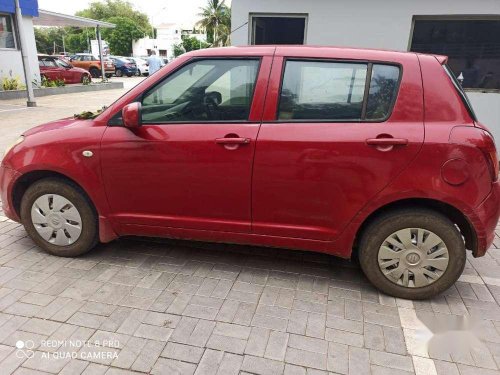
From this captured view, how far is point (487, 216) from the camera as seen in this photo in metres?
2.78

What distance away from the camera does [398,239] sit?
113 inches

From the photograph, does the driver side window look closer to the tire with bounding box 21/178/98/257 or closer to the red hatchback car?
the red hatchback car

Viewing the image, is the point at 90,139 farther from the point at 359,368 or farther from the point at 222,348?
the point at 359,368

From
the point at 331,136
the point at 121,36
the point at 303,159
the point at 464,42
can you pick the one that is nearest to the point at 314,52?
the point at 331,136

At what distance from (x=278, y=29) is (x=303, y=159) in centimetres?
463

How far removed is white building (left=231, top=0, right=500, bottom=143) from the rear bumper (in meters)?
4.15

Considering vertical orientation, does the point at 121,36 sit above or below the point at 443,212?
above

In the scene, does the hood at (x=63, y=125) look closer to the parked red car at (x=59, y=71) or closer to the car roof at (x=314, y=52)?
the car roof at (x=314, y=52)

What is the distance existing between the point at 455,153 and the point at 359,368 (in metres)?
1.51

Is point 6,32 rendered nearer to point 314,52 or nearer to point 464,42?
point 464,42

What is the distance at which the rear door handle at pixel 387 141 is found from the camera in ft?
8.85

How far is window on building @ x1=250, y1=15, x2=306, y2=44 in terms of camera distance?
6.58m

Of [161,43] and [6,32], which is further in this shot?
[161,43]

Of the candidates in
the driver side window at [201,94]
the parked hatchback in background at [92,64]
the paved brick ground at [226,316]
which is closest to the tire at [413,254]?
the paved brick ground at [226,316]
